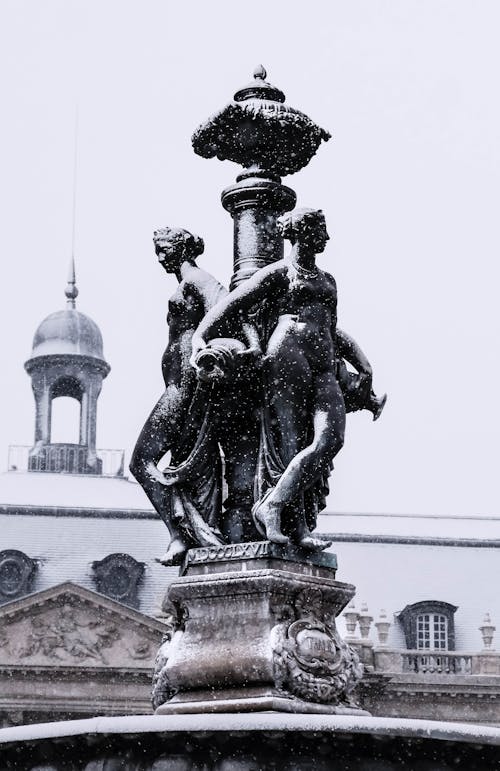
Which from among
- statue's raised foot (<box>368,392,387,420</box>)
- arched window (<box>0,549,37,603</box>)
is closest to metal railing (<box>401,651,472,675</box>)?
arched window (<box>0,549,37,603</box>)

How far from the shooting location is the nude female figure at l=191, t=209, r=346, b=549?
8883mm

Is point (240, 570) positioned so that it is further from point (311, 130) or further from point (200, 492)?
point (311, 130)

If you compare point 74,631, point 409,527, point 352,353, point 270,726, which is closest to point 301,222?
point 352,353

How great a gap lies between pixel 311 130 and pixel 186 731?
3875 millimetres

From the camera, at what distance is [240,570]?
855 centimetres

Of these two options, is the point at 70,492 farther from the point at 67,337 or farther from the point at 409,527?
the point at 409,527

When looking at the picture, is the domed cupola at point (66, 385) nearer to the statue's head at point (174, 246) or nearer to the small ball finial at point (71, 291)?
the small ball finial at point (71, 291)

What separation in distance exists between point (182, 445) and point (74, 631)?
4272 cm

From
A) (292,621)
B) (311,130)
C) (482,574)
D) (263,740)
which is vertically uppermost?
(482,574)

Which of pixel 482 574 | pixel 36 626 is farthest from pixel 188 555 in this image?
pixel 482 574

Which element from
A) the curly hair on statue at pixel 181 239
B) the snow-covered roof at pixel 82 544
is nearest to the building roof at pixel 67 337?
the snow-covered roof at pixel 82 544

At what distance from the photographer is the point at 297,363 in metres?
8.93

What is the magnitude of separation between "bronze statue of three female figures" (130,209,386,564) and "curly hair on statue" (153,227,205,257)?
53cm

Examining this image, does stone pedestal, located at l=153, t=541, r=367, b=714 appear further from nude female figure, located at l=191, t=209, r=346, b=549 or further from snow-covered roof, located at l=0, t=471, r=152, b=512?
snow-covered roof, located at l=0, t=471, r=152, b=512
